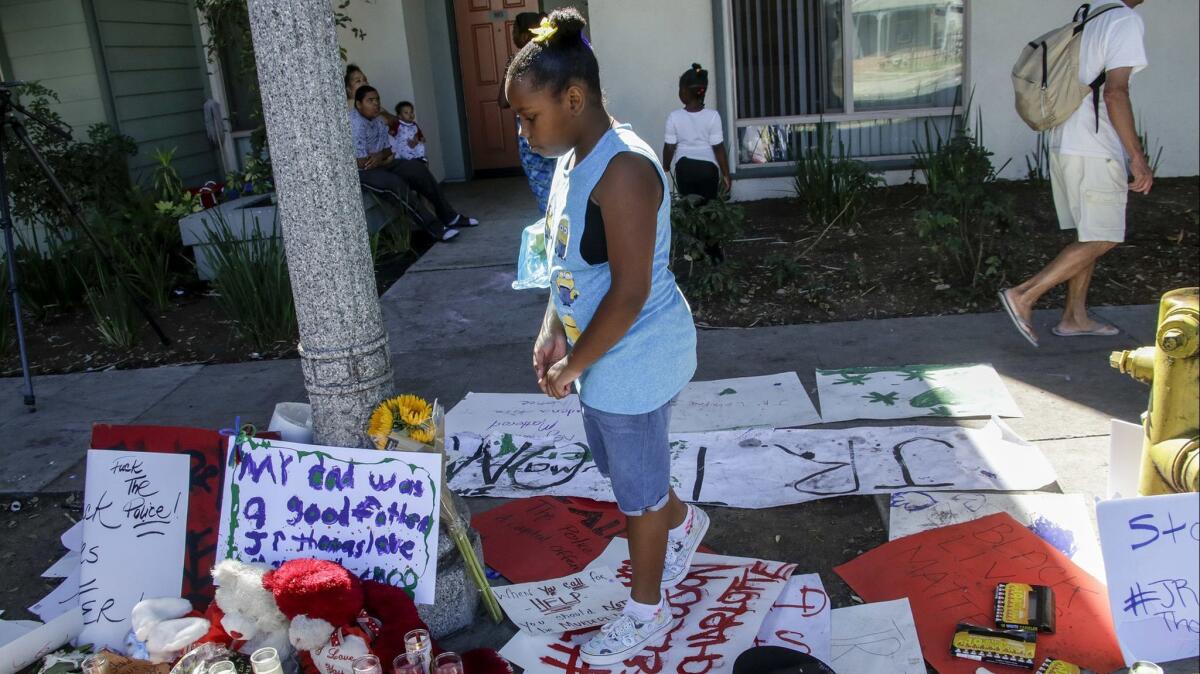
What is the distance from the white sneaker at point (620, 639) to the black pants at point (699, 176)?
3826 mm

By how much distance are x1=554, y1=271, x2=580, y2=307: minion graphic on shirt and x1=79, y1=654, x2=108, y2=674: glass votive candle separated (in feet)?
4.91

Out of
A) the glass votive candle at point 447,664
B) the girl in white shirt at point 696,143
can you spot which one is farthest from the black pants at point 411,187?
the glass votive candle at point 447,664

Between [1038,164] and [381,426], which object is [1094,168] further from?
[381,426]

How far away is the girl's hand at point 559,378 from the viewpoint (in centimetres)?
231

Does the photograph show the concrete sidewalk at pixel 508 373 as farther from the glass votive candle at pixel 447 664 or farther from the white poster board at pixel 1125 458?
the glass votive candle at pixel 447 664

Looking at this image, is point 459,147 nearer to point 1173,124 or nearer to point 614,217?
point 1173,124

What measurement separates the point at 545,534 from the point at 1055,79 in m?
3.10

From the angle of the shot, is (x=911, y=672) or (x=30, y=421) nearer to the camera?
(x=911, y=672)

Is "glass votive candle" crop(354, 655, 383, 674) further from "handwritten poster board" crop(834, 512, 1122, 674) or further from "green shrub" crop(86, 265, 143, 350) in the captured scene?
"green shrub" crop(86, 265, 143, 350)

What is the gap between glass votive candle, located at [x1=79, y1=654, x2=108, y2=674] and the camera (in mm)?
2438

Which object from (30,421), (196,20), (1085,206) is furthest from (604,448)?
(196,20)

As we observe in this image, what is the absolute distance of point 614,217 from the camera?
2.16 m

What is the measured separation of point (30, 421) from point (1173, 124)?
8058mm

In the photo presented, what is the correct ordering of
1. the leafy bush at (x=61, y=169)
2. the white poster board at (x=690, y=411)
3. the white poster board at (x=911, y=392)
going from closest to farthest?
the white poster board at (x=911, y=392)
the white poster board at (x=690, y=411)
the leafy bush at (x=61, y=169)
